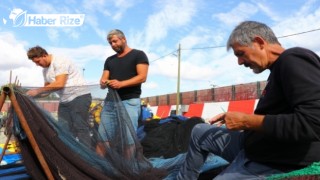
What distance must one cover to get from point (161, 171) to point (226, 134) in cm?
82

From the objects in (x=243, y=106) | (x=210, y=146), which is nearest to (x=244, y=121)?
(x=210, y=146)

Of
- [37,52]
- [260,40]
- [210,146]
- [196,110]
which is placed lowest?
[196,110]

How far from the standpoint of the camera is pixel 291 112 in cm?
203

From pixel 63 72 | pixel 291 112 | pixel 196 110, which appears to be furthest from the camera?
pixel 196 110

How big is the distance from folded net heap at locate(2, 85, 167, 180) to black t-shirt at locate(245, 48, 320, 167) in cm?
132

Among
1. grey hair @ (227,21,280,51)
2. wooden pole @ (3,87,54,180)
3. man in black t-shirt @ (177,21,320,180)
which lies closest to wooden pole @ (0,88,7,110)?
wooden pole @ (3,87,54,180)

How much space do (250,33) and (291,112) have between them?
52 centimetres

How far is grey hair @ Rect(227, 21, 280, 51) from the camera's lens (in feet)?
7.11

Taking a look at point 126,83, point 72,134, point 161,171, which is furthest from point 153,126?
point 72,134

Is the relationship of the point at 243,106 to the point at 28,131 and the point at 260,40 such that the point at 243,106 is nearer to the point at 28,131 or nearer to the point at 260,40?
the point at 28,131

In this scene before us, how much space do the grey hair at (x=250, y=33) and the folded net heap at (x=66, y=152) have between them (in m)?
1.52

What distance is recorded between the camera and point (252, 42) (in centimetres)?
216

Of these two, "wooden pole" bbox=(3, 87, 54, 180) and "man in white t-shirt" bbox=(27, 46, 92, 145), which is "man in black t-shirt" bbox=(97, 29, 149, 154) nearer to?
"man in white t-shirt" bbox=(27, 46, 92, 145)

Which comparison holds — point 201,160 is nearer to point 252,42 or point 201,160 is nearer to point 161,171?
point 161,171
